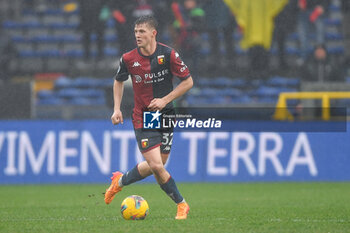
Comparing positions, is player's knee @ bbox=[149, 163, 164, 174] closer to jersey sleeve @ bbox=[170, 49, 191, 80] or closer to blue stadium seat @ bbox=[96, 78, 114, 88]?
jersey sleeve @ bbox=[170, 49, 191, 80]

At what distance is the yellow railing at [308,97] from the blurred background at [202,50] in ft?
0.57

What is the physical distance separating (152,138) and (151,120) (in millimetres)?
181

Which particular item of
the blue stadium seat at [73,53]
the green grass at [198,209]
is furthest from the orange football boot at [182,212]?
the blue stadium seat at [73,53]

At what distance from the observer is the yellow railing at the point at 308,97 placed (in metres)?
12.9

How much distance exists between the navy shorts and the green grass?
0.69m

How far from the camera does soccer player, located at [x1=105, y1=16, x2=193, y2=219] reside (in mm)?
7070

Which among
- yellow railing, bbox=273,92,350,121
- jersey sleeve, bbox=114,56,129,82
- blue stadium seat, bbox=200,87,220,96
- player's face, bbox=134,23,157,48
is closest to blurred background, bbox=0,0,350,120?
blue stadium seat, bbox=200,87,220,96

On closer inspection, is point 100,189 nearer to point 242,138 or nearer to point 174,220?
point 242,138

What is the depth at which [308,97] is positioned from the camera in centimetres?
1314

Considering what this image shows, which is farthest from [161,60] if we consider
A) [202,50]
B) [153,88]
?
[202,50]

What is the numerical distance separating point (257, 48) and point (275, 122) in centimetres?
263

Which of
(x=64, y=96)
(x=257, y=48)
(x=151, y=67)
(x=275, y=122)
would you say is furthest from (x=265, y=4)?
(x=151, y=67)

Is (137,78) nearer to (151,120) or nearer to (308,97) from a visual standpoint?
(151,120)

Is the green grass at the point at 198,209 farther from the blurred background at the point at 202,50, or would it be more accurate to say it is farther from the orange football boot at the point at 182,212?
the blurred background at the point at 202,50
